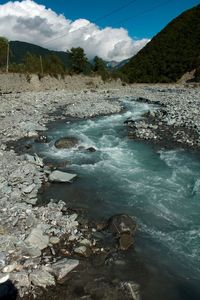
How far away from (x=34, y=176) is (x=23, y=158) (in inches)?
99.2

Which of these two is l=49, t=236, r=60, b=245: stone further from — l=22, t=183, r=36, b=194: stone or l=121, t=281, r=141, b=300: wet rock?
l=22, t=183, r=36, b=194: stone

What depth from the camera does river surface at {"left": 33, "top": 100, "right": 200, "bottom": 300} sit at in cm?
830

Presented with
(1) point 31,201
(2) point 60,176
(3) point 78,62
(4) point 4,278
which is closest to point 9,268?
(4) point 4,278

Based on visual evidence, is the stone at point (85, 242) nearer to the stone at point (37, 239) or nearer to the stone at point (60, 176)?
the stone at point (37, 239)

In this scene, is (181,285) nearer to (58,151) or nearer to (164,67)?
(58,151)

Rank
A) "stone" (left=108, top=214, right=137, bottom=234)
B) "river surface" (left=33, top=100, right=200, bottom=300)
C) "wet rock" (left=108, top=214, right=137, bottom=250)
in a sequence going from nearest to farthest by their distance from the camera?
1. "river surface" (left=33, top=100, right=200, bottom=300)
2. "wet rock" (left=108, top=214, right=137, bottom=250)
3. "stone" (left=108, top=214, right=137, bottom=234)

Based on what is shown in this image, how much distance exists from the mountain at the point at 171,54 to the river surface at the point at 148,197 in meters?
70.7

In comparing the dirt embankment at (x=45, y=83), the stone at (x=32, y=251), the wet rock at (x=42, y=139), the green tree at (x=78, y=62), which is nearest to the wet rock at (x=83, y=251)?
the stone at (x=32, y=251)

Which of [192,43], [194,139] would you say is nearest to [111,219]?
[194,139]

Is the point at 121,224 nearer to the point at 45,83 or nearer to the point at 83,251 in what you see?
the point at 83,251

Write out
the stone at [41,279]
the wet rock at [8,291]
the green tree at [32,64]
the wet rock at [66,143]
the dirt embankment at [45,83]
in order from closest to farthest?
1. the wet rock at [8,291]
2. the stone at [41,279]
3. the wet rock at [66,143]
4. the dirt embankment at [45,83]
5. the green tree at [32,64]

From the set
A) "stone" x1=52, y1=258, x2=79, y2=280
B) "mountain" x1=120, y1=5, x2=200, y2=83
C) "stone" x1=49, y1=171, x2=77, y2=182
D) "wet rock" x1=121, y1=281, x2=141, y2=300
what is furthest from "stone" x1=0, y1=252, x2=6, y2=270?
"mountain" x1=120, y1=5, x2=200, y2=83

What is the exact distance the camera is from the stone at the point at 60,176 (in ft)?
45.9

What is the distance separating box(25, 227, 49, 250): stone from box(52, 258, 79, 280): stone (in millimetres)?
845
